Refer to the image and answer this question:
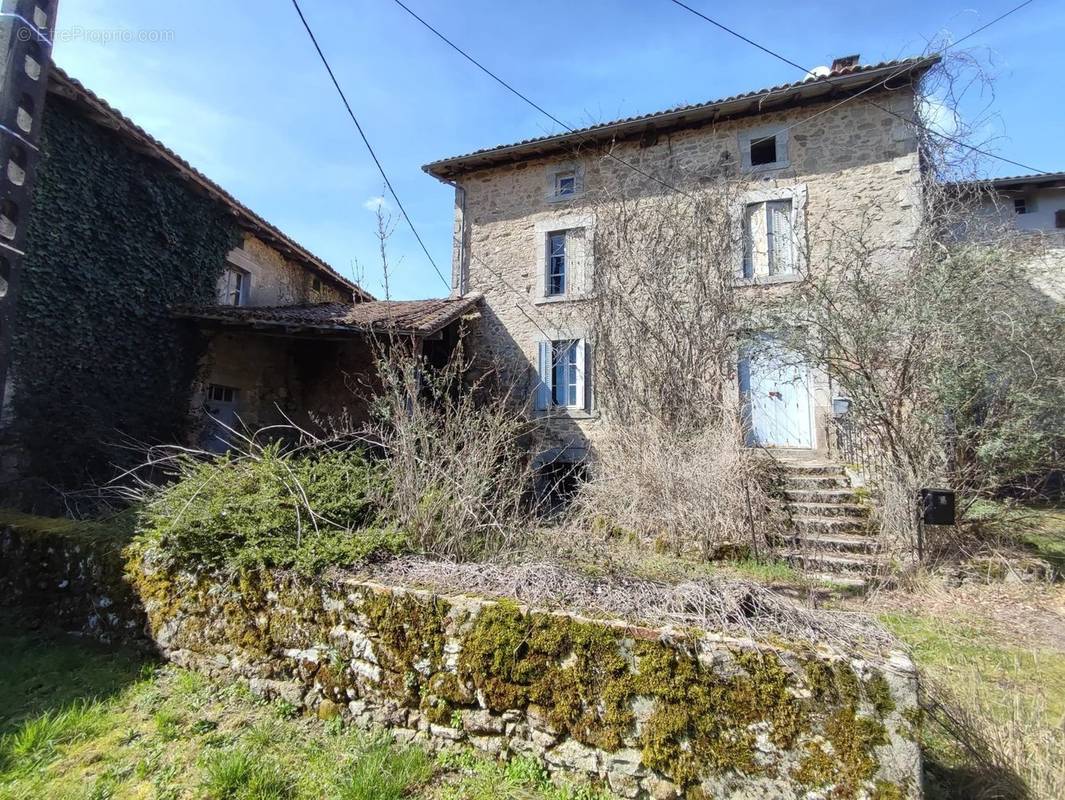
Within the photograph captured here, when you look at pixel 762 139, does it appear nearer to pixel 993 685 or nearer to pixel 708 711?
pixel 993 685

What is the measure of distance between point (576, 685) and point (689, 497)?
4.30 m

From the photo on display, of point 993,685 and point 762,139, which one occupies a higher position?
point 762,139

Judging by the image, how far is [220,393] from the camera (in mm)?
10000

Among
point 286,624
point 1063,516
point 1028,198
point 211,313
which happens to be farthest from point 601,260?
point 1028,198

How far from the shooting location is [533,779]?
87.0 inches

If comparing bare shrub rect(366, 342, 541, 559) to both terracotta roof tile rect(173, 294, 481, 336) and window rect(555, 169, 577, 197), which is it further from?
window rect(555, 169, 577, 197)

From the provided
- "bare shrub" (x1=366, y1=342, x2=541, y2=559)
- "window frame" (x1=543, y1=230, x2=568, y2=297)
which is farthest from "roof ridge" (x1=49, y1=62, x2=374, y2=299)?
"window frame" (x1=543, y1=230, x2=568, y2=297)

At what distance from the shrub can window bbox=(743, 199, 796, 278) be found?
27.6 ft

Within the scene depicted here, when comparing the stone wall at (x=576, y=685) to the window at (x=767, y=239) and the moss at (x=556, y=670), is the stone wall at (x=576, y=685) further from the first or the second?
the window at (x=767, y=239)

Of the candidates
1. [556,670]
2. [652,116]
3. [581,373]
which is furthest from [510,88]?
[556,670]

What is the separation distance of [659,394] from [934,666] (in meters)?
5.92

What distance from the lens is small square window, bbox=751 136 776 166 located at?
32.3 ft

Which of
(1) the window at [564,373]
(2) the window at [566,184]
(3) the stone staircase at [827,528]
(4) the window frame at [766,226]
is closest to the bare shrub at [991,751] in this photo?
(3) the stone staircase at [827,528]

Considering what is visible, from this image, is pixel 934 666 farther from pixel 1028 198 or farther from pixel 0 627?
pixel 1028 198
